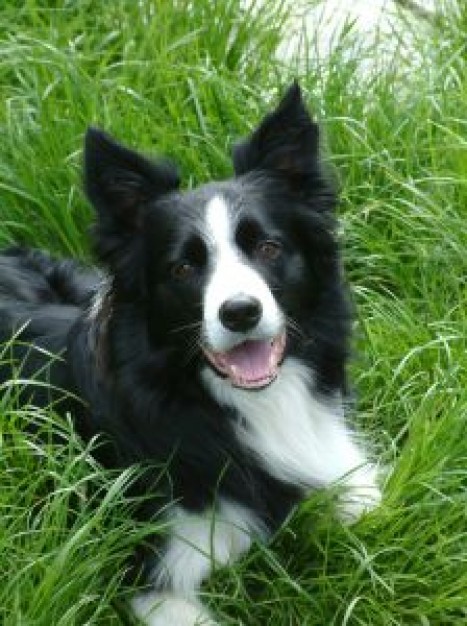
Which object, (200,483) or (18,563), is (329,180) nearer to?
(200,483)

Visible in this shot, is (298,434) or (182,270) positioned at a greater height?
(182,270)

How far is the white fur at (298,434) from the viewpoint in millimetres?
3346

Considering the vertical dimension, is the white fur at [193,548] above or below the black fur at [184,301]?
below

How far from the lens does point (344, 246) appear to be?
4449mm

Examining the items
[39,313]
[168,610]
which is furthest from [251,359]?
[39,313]

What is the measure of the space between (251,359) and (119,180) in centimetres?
57

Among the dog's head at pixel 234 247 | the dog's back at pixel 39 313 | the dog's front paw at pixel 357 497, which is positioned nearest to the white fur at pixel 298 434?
the dog's front paw at pixel 357 497

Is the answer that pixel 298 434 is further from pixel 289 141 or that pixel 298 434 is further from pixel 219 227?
pixel 289 141

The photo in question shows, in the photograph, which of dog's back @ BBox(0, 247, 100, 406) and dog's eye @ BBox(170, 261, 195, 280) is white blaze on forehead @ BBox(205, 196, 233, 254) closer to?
dog's eye @ BBox(170, 261, 195, 280)

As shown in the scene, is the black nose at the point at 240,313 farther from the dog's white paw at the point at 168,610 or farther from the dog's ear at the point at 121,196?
the dog's white paw at the point at 168,610

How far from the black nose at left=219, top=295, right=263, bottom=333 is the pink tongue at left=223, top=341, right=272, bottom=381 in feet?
0.44

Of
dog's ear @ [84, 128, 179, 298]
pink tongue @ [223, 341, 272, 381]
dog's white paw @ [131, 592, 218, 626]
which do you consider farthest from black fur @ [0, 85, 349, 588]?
dog's white paw @ [131, 592, 218, 626]

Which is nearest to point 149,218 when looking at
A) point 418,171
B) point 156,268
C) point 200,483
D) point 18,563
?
point 156,268

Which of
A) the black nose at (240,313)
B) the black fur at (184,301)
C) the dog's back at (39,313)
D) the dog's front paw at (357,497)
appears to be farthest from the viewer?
the dog's back at (39,313)
